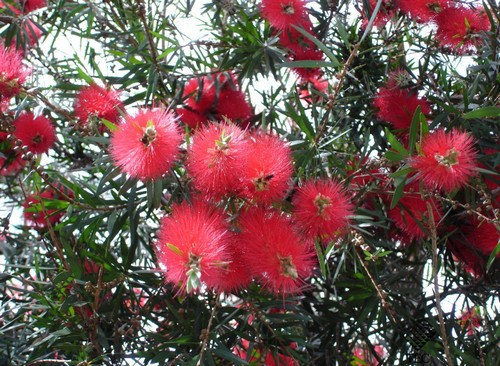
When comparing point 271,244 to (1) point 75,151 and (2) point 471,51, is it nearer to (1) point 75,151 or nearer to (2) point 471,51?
(2) point 471,51

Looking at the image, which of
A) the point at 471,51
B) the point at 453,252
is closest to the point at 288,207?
the point at 453,252

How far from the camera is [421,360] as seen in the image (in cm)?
180

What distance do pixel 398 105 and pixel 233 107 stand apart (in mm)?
437

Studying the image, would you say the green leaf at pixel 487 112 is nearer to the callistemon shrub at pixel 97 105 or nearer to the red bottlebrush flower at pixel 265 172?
the red bottlebrush flower at pixel 265 172

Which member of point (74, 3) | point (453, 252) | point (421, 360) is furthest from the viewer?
point (74, 3)

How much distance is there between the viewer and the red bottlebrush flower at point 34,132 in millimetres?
1771

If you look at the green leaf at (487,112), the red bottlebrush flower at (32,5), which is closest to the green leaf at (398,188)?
the green leaf at (487,112)

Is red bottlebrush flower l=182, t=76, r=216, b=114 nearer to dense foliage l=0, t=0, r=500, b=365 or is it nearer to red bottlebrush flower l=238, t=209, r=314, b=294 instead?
dense foliage l=0, t=0, r=500, b=365

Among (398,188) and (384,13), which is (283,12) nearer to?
(384,13)

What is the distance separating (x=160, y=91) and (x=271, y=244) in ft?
2.76

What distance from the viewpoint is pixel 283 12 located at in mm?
1855

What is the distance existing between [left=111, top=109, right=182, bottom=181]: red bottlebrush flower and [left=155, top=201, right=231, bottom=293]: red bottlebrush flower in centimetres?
10

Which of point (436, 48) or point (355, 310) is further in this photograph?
point (436, 48)

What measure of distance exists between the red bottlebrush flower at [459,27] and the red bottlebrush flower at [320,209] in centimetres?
73
